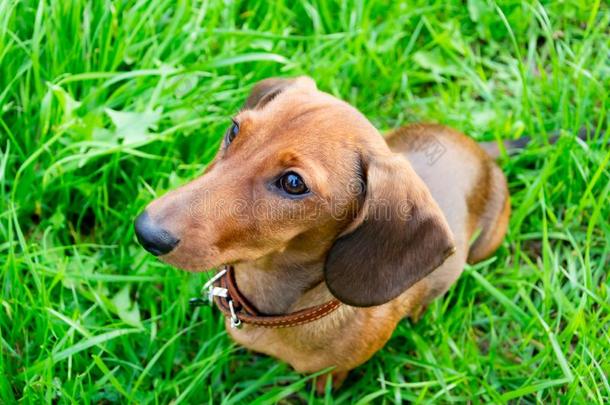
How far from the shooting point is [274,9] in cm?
407

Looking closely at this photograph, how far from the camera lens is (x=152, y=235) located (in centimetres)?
228

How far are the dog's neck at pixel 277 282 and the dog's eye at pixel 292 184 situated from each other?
370mm

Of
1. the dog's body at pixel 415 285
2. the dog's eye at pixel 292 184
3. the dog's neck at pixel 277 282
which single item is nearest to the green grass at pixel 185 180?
the dog's body at pixel 415 285

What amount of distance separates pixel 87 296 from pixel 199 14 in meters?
1.57

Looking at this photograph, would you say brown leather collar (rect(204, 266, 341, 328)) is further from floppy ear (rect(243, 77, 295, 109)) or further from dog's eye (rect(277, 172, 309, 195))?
floppy ear (rect(243, 77, 295, 109))

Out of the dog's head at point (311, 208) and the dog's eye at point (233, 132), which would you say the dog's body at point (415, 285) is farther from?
the dog's eye at point (233, 132)

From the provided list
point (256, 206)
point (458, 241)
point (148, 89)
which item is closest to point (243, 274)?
point (256, 206)

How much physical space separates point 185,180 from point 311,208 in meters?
1.24

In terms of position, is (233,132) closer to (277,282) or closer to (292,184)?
(292,184)

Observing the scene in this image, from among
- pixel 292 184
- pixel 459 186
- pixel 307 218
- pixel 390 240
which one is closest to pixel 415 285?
pixel 459 186

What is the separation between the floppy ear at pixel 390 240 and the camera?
2.50m

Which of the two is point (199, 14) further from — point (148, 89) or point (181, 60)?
point (148, 89)

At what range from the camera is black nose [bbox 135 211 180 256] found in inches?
89.9

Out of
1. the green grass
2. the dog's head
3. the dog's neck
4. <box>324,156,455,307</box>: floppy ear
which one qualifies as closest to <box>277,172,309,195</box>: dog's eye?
the dog's head
